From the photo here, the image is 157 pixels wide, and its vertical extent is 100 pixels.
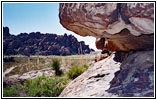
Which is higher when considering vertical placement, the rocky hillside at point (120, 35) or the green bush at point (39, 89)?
the rocky hillside at point (120, 35)

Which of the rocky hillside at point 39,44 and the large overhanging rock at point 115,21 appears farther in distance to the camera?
the rocky hillside at point 39,44

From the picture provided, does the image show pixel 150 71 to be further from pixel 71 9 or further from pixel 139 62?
pixel 71 9

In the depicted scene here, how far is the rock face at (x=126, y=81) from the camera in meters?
3.52

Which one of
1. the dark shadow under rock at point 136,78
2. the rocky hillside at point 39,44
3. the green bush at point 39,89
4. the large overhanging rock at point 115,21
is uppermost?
the large overhanging rock at point 115,21

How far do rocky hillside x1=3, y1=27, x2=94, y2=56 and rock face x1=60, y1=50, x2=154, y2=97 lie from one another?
165 ft

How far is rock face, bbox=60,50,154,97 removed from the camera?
352 cm

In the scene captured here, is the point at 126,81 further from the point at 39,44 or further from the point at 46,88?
the point at 39,44

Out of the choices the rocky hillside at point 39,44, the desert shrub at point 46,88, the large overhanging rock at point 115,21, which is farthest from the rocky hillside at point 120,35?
the rocky hillside at point 39,44

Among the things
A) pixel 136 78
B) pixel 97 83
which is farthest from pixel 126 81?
pixel 97 83

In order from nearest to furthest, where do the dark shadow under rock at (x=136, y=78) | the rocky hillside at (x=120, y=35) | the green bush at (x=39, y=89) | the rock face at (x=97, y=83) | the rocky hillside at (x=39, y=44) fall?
the dark shadow under rock at (x=136, y=78)
the rocky hillside at (x=120, y=35)
the rock face at (x=97, y=83)
the green bush at (x=39, y=89)
the rocky hillside at (x=39, y=44)

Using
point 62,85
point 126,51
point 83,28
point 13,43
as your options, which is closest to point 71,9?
point 83,28

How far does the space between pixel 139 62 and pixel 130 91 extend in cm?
76

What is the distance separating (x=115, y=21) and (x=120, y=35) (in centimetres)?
54

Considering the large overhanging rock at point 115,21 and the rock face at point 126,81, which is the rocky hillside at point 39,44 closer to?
the large overhanging rock at point 115,21
